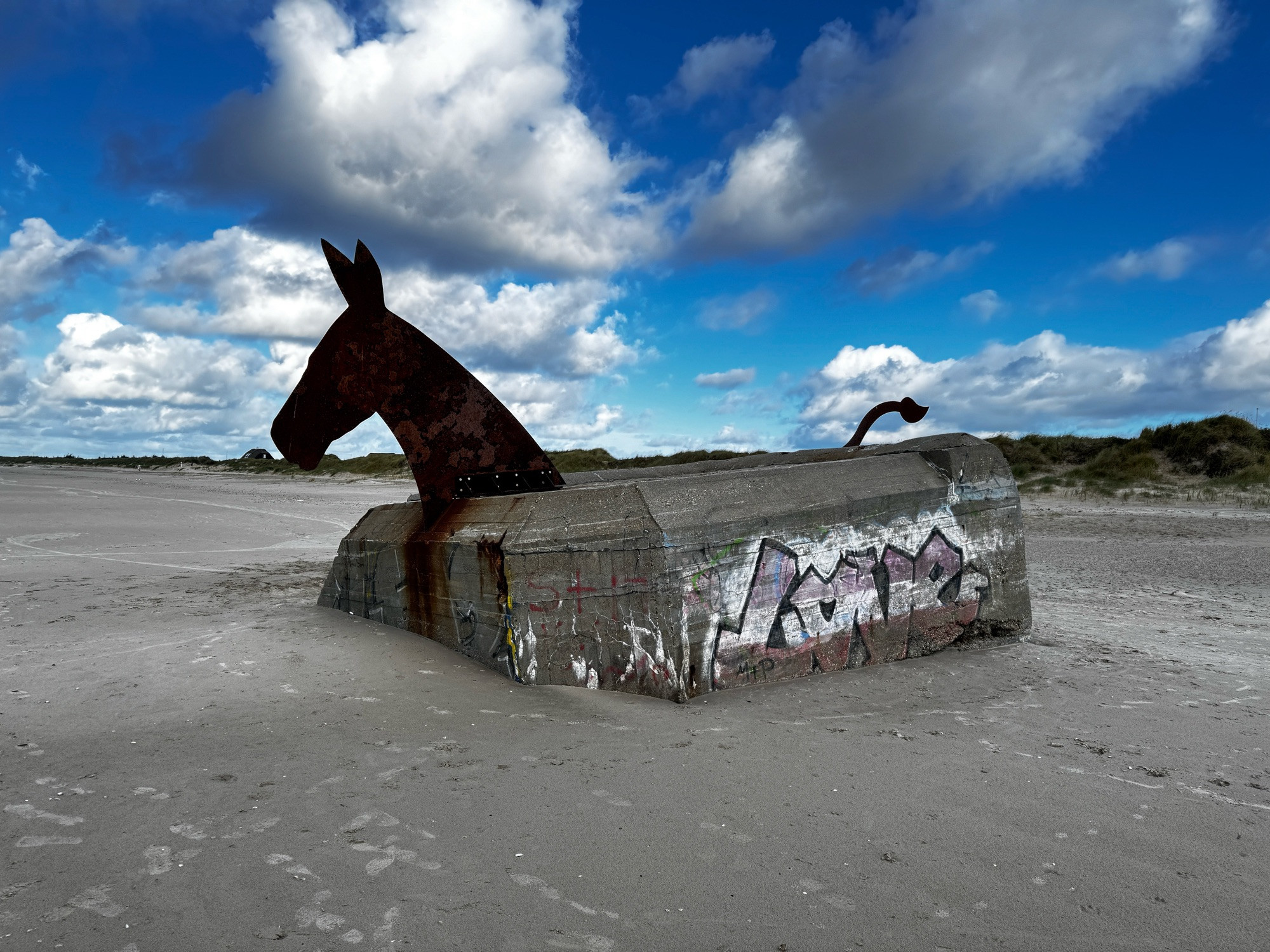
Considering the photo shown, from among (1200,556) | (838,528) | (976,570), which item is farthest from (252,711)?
(1200,556)

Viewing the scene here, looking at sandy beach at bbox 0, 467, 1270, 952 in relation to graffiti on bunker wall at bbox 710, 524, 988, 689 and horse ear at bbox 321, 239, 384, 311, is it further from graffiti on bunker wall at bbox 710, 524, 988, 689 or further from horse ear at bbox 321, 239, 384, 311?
horse ear at bbox 321, 239, 384, 311

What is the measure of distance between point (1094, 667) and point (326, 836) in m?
4.35

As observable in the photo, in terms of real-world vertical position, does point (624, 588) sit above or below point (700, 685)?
above

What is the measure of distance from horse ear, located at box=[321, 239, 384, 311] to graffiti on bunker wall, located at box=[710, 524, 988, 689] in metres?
2.69

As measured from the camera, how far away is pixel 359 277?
4496 millimetres

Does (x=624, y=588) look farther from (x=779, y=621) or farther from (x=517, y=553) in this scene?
(x=779, y=621)

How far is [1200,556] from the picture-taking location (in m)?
9.30

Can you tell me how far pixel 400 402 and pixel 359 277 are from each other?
2.52ft

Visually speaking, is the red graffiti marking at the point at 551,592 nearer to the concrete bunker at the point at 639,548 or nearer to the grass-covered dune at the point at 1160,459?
the concrete bunker at the point at 639,548

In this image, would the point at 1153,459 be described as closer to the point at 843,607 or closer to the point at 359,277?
the point at 843,607

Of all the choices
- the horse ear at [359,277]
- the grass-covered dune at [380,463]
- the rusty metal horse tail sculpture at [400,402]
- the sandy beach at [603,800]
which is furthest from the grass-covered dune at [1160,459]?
the horse ear at [359,277]

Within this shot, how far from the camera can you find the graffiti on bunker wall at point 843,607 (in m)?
4.04

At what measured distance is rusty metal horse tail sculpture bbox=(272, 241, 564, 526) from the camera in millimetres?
4551

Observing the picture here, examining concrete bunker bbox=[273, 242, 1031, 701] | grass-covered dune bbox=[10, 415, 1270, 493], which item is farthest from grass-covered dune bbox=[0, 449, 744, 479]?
concrete bunker bbox=[273, 242, 1031, 701]
